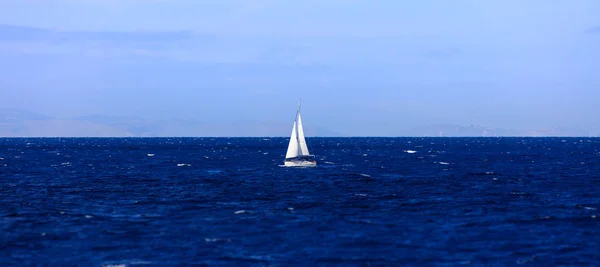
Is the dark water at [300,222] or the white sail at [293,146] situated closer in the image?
the dark water at [300,222]

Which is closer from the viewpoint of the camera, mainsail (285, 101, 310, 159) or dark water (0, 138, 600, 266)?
dark water (0, 138, 600, 266)

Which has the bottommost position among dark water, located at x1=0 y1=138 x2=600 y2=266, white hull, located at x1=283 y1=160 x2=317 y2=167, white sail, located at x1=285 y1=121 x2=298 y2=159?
dark water, located at x1=0 y1=138 x2=600 y2=266

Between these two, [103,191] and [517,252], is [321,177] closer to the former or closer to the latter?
[103,191]

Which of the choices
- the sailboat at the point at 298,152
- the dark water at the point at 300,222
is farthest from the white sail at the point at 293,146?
the dark water at the point at 300,222

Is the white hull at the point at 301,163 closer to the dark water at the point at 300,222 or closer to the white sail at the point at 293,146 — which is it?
the white sail at the point at 293,146

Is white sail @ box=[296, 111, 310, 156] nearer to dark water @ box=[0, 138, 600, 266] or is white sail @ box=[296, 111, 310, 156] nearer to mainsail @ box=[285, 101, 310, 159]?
mainsail @ box=[285, 101, 310, 159]

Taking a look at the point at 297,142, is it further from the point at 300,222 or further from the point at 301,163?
the point at 300,222

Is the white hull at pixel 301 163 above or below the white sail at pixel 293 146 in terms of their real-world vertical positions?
below

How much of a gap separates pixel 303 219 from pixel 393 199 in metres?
13.9

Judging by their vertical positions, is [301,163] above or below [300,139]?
below

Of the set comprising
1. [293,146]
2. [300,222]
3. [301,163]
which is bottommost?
[300,222]

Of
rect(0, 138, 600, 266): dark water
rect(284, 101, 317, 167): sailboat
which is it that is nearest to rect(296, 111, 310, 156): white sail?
rect(284, 101, 317, 167): sailboat

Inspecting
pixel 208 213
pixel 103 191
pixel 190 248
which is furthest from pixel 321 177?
pixel 190 248

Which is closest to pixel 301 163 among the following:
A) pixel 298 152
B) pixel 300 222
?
pixel 298 152
